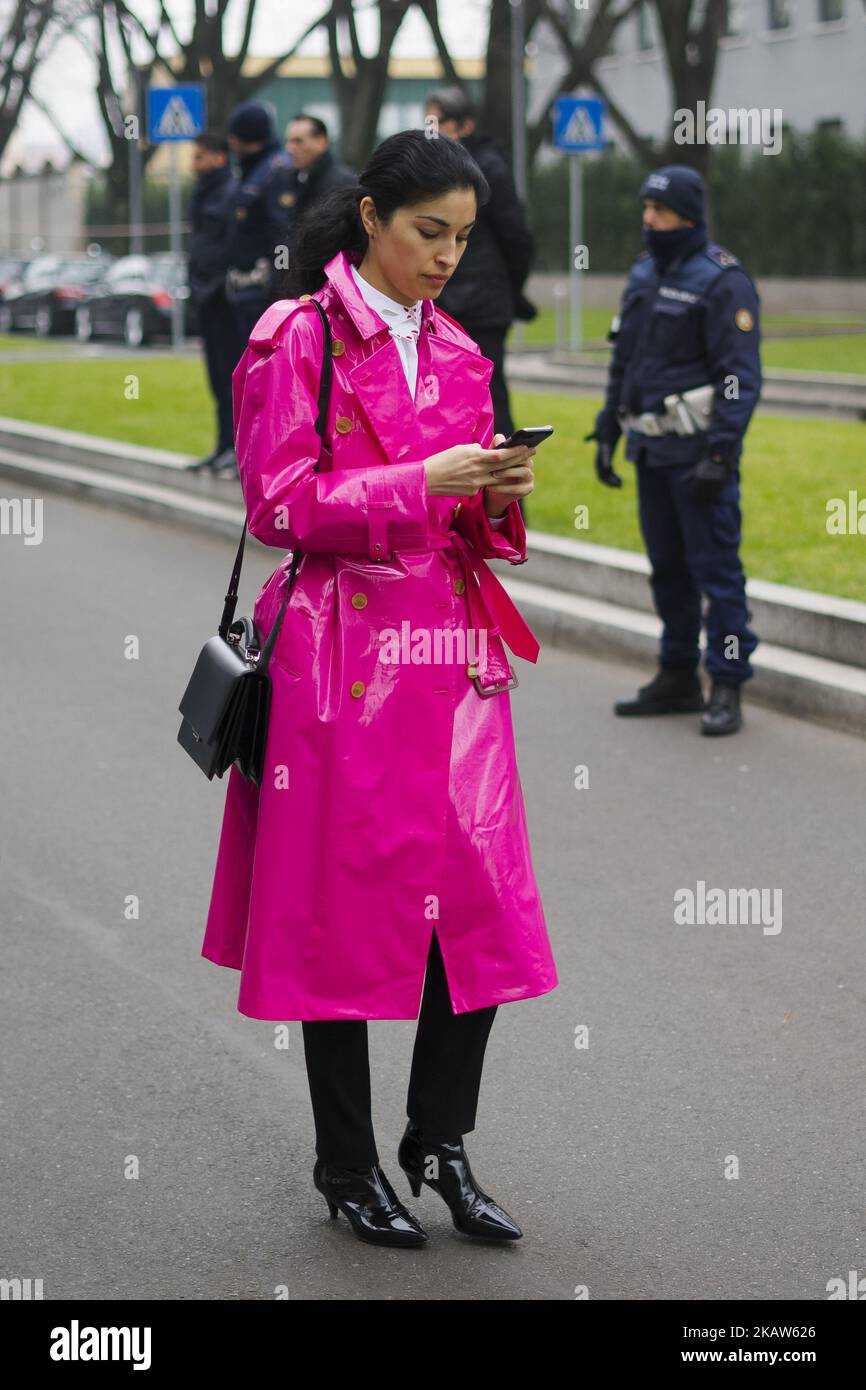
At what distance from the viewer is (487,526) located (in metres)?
3.68

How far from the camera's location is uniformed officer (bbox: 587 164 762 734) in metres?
7.73

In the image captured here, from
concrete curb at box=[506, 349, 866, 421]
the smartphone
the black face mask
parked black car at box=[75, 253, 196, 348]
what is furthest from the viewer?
parked black car at box=[75, 253, 196, 348]

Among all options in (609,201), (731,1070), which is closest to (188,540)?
(731,1070)

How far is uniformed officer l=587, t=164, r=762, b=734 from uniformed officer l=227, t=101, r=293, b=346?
15.6 feet

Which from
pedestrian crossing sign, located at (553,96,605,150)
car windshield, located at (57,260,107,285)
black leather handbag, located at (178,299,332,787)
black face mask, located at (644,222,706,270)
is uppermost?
pedestrian crossing sign, located at (553,96,605,150)

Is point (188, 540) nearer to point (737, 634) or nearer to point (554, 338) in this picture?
point (737, 634)

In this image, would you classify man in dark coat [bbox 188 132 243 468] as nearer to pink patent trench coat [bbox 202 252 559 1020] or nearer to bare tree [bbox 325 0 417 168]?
pink patent trench coat [bbox 202 252 559 1020]

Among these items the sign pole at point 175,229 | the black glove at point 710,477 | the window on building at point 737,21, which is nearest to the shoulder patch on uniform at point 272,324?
the black glove at point 710,477

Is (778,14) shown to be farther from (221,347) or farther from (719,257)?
(719,257)

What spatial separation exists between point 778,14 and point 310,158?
38.8m

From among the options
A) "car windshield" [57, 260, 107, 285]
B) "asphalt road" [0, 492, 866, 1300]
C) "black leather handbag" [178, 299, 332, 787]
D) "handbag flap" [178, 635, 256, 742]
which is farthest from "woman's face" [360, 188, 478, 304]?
"car windshield" [57, 260, 107, 285]

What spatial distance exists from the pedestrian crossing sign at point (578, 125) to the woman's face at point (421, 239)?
18.1 m

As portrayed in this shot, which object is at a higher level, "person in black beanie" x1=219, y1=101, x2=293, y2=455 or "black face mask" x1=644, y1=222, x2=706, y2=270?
"person in black beanie" x1=219, y1=101, x2=293, y2=455

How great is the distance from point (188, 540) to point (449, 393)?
8889 millimetres
